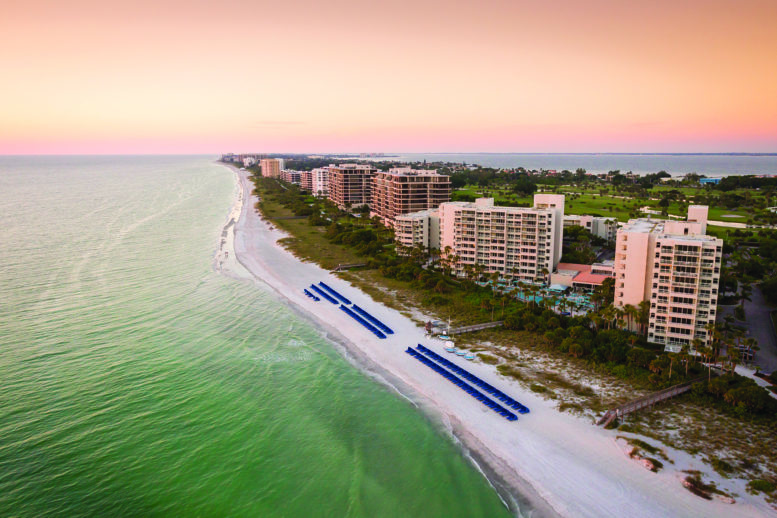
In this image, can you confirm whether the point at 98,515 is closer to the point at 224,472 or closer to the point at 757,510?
the point at 224,472

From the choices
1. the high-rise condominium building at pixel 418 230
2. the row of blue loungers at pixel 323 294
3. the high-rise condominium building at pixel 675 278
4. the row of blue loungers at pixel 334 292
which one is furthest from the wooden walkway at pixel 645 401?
the high-rise condominium building at pixel 418 230

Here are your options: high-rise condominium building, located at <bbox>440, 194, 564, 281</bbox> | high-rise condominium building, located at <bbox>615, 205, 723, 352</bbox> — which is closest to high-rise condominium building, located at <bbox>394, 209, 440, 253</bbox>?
high-rise condominium building, located at <bbox>440, 194, 564, 281</bbox>


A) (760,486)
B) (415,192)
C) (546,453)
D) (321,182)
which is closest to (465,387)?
(546,453)

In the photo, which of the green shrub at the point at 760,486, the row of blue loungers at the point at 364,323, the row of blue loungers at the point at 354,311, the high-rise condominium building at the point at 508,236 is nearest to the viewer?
the green shrub at the point at 760,486

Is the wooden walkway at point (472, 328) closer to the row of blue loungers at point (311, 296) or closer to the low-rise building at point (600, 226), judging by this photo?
the row of blue loungers at point (311, 296)

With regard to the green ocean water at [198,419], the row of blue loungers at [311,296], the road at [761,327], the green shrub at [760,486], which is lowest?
the green ocean water at [198,419]

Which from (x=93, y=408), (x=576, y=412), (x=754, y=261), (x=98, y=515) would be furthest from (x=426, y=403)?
(x=754, y=261)

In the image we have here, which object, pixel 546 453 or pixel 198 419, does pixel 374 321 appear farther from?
pixel 546 453
